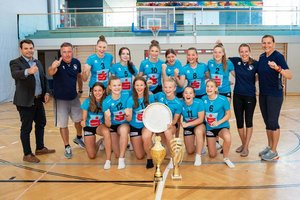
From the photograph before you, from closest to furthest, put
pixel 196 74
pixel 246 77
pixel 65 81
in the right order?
pixel 246 77 → pixel 65 81 → pixel 196 74

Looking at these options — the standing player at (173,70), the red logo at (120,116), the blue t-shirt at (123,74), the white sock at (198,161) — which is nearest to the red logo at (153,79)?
the standing player at (173,70)

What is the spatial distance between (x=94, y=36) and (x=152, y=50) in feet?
29.2

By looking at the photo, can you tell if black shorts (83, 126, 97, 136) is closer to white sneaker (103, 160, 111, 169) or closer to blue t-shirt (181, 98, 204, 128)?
white sneaker (103, 160, 111, 169)

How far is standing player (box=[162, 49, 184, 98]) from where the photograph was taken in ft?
15.4

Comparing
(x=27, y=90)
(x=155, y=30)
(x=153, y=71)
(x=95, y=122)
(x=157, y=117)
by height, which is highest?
(x=155, y=30)

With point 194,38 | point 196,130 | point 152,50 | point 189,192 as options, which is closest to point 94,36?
point 194,38

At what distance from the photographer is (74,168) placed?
4.15m

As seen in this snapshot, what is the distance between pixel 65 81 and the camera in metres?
4.53

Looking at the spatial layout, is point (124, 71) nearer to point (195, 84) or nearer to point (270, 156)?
point (195, 84)

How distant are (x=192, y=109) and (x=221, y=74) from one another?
2.40 feet

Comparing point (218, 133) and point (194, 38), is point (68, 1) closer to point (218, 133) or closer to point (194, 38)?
point (194, 38)

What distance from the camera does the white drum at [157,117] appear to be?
3.41m

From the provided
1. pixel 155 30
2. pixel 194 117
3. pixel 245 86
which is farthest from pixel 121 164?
pixel 155 30

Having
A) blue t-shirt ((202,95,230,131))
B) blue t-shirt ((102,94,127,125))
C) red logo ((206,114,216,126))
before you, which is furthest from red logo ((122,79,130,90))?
red logo ((206,114,216,126))
